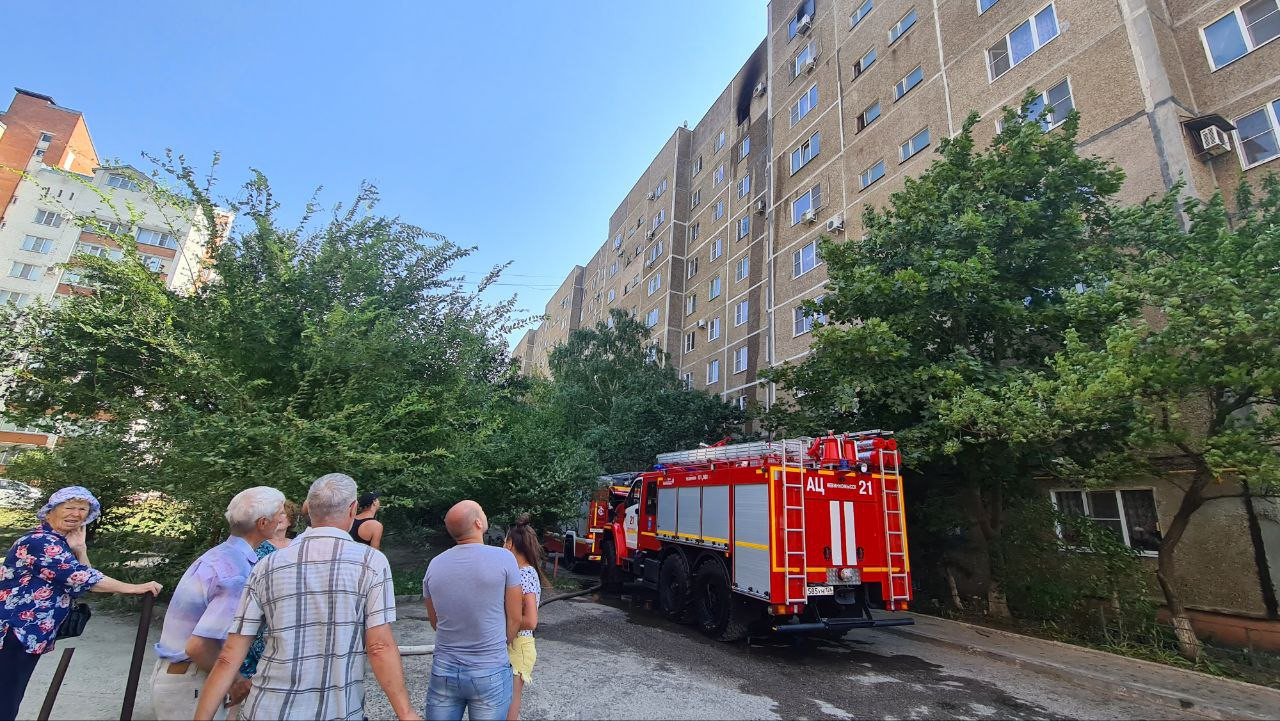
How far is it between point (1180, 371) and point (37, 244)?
63.4m

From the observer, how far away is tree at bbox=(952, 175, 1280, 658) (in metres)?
6.25

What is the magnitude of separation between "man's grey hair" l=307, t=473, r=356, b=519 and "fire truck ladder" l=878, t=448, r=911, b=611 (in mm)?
7411

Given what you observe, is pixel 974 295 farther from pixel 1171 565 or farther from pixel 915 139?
pixel 915 139

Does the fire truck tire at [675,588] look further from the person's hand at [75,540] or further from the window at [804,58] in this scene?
the window at [804,58]

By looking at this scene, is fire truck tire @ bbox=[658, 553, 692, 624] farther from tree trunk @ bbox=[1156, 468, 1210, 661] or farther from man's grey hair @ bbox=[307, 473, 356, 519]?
man's grey hair @ bbox=[307, 473, 356, 519]

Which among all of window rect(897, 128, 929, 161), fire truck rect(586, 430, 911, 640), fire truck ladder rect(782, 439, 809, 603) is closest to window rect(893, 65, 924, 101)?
window rect(897, 128, 929, 161)

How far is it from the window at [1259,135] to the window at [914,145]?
6765 mm

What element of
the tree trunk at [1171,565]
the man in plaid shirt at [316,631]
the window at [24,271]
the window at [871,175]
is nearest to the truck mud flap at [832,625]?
the tree trunk at [1171,565]

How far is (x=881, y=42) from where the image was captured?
1912 cm

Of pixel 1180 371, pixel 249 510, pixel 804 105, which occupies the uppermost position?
pixel 804 105

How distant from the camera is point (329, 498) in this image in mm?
2580

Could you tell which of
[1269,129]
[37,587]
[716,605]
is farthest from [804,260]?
[37,587]

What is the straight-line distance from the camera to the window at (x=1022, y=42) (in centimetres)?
1363

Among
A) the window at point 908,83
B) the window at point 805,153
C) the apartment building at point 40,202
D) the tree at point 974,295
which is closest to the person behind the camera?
the tree at point 974,295
